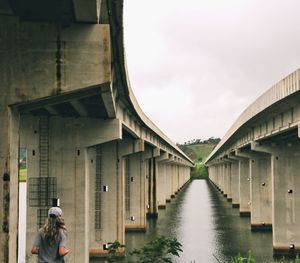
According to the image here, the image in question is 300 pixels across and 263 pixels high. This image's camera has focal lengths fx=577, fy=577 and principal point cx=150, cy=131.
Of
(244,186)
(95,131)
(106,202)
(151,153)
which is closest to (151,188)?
(151,153)

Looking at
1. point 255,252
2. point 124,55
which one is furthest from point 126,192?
point 124,55

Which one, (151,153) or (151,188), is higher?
(151,153)

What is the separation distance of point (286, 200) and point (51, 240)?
27937mm

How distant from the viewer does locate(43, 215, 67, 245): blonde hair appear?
795 cm

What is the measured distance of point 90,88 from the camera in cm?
1228

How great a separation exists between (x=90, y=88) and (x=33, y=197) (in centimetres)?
1244

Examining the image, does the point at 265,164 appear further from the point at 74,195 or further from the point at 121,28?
the point at 121,28

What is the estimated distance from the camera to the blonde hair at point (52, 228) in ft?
26.1

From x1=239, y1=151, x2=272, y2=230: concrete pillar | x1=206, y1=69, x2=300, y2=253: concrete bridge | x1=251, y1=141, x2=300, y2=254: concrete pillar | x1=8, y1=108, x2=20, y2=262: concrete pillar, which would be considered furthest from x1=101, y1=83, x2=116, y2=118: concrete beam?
x1=239, y1=151, x2=272, y2=230: concrete pillar

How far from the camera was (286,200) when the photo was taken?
34.2m

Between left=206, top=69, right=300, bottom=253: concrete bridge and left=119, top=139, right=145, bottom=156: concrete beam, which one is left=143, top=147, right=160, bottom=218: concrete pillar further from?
left=119, top=139, right=145, bottom=156: concrete beam

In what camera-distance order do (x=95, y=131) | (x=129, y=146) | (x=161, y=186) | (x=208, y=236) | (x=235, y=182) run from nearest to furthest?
(x=95, y=131), (x=129, y=146), (x=208, y=236), (x=161, y=186), (x=235, y=182)

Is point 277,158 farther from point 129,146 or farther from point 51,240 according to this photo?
point 51,240

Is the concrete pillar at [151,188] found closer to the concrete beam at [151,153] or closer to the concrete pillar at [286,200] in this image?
the concrete beam at [151,153]
